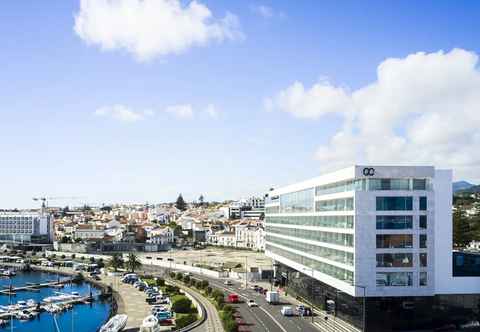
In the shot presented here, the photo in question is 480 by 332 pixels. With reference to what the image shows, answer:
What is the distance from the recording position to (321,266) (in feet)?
233

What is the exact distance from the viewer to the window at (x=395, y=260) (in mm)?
58469

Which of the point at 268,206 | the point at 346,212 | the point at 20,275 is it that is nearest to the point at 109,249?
the point at 20,275

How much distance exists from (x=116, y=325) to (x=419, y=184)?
38238 millimetres

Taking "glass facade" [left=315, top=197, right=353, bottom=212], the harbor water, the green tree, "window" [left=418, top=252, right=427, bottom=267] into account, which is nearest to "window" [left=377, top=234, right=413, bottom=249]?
"window" [left=418, top=252, right=427, bottom=267]

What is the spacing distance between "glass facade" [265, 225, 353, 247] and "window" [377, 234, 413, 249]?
3.12 m

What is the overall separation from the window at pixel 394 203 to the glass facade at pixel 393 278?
266 inches

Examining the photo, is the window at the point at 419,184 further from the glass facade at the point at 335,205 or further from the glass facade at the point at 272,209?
the glass facade at the point at 272,209

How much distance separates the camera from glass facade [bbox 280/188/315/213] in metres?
76.5

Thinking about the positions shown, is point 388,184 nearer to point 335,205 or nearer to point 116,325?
point 335,205

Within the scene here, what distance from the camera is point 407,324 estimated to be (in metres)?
58.6

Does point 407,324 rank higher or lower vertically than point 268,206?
lower

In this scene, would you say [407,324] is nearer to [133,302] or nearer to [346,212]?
[346,212]

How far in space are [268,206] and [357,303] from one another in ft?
157

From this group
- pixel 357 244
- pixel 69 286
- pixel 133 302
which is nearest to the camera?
pixel 357 244
